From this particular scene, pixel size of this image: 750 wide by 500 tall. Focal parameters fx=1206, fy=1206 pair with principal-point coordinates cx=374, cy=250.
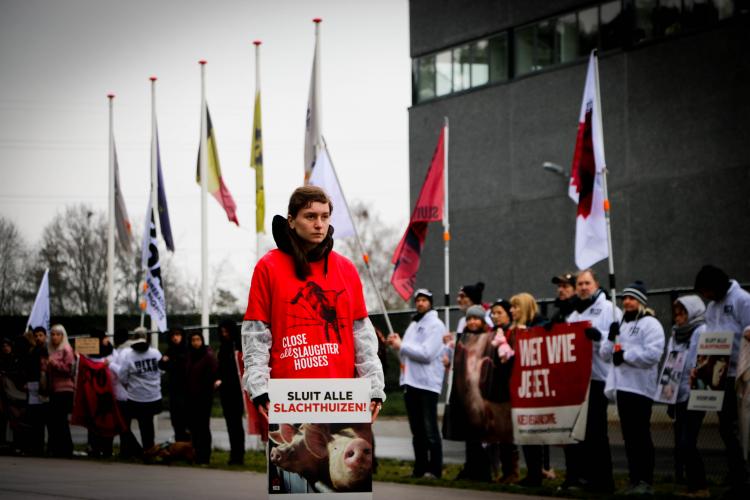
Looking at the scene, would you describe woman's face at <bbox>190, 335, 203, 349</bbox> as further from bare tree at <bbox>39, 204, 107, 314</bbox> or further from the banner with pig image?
bare tree at <bbox>39, 204, 107, 314</bbox>

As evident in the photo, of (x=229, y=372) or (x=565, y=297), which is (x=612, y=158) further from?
(x=565, y=297)

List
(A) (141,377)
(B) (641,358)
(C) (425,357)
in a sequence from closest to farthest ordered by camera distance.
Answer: (B) (641,358)
(C) (425,357)
(A) (141,377)

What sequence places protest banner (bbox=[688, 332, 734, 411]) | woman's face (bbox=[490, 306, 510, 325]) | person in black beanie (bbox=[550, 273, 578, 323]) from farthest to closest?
1. woman's face (bbox=[490, 306, 510, 325])
2. person in black beanie (bbox=[550, 273, 578, 323])
3. protest banner (bbox=[688, 332, 734, 411])

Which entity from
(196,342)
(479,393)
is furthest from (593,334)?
(196,342)

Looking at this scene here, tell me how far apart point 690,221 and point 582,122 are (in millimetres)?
17603

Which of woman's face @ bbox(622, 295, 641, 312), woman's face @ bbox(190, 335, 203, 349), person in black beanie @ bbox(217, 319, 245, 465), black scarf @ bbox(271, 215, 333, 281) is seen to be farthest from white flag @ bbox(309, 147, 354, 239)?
black scarf @ bbox(271, 215, 333, 281)

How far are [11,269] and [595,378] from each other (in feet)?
162

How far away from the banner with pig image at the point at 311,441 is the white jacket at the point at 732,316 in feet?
18.4

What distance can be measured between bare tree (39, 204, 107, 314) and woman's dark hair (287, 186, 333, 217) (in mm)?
52206

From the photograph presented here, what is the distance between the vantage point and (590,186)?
12820 millimetres

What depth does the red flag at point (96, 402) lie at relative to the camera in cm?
1844

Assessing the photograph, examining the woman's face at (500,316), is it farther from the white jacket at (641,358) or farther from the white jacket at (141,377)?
the white jacket at (141,377)

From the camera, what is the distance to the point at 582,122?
13.3 meters

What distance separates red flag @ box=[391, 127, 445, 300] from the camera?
53.1 ft
